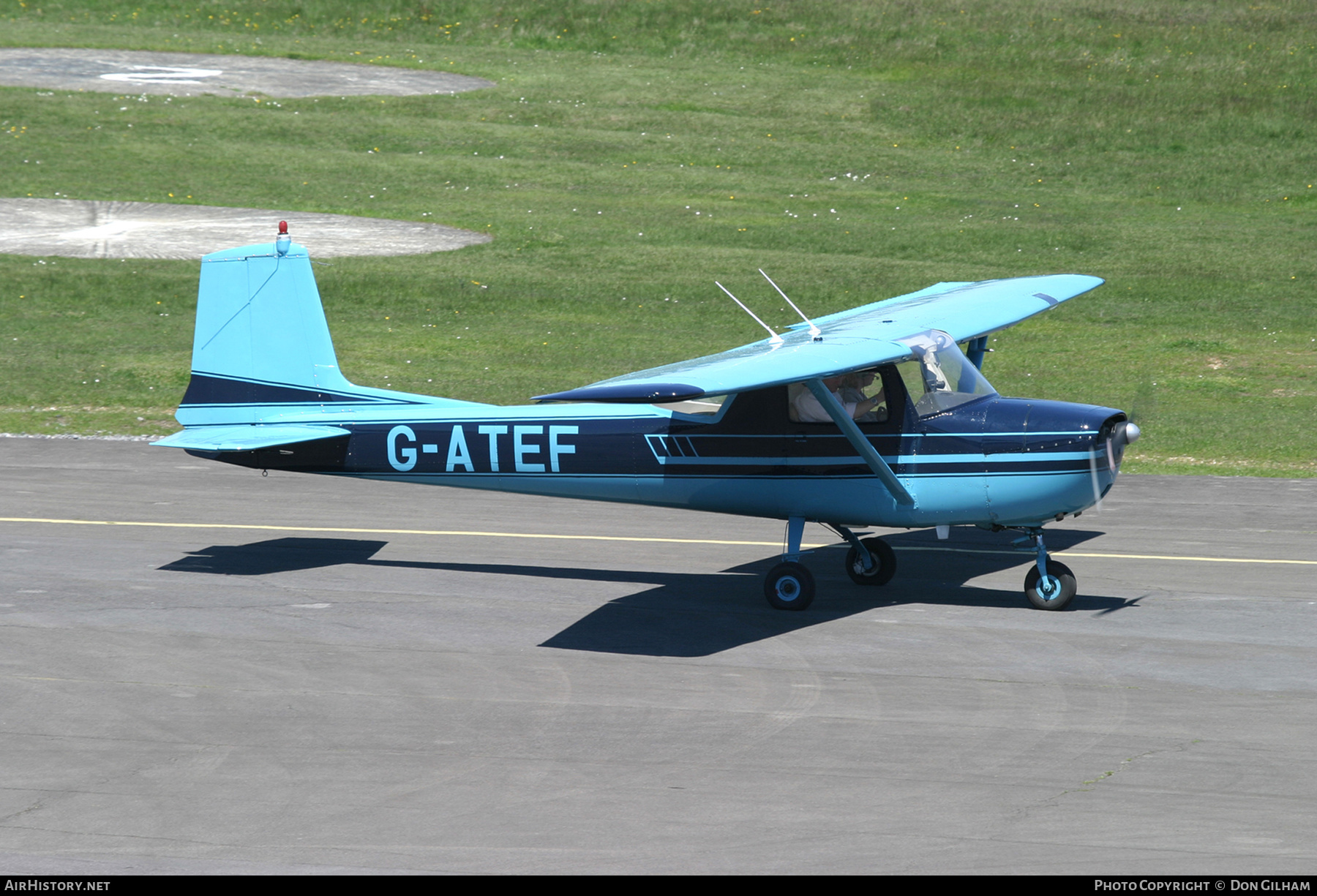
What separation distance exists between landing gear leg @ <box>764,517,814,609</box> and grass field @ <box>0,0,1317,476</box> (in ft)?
25.5

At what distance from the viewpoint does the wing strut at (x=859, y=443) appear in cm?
1214

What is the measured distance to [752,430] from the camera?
13.0 m

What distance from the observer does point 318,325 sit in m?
14.4

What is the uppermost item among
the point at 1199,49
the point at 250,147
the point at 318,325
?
the point at 1199,49

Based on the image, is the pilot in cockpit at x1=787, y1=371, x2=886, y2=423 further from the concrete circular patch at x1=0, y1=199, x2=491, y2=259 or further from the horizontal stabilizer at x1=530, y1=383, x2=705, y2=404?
the concrete circular patch at x1=0, y1=199, x2=491, y2=259

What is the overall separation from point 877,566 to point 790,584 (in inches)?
48.2

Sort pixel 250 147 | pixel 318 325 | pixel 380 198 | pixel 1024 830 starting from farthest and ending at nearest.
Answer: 1. pixel 250 147
2. pixel 380 198
3. pixel 318 325
4. pixel 1024 830

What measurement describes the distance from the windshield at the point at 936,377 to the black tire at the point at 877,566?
62.9 inches

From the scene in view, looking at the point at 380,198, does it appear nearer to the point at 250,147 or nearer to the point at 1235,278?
the point at 250,147

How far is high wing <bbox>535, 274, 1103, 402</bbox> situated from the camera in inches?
419

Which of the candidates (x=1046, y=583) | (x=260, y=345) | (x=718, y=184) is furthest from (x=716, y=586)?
(x=718, y=184)

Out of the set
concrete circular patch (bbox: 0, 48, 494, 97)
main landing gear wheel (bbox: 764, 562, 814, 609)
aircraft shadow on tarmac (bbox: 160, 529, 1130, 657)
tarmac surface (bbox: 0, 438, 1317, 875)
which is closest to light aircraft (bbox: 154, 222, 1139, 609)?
main landing gear wheel (bbox: 764, 562, 814, 609)

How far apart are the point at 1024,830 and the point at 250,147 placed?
103ft

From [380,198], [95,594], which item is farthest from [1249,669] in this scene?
[380,198]
